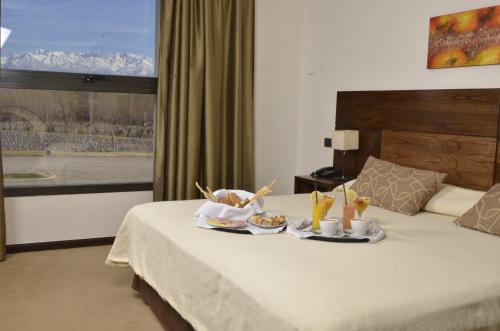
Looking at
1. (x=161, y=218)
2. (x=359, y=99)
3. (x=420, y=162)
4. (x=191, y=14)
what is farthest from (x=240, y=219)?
(x=191, y=14)

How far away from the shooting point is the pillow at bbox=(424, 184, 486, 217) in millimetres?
3176

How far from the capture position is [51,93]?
4254 millimetres

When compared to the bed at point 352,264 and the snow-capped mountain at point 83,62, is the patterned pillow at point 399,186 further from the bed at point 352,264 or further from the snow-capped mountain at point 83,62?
the snow-capped mountain at point 83,62

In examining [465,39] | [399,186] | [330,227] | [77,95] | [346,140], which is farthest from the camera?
[77,95]

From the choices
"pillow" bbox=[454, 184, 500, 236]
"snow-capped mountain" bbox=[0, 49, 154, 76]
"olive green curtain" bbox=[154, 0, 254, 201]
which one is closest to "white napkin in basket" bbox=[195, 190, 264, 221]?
"pillow" bbox=[454, 184, 500, 236]

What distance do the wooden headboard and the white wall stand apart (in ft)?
6.33

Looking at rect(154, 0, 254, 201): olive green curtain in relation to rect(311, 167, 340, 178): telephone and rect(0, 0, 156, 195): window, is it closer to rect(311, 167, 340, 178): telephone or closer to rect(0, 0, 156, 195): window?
rect(0, 0, 156, 195): window

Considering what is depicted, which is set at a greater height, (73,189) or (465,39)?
(465,39)

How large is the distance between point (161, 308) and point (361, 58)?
8.88 ft

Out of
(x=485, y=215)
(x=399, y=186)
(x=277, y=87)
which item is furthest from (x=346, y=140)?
(x=485, y=215)

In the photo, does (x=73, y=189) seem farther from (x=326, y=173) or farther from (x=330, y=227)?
(x=330, y=227)

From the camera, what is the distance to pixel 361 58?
14.6 ft

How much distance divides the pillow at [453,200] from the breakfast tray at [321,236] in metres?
0.68

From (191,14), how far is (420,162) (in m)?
2.22
